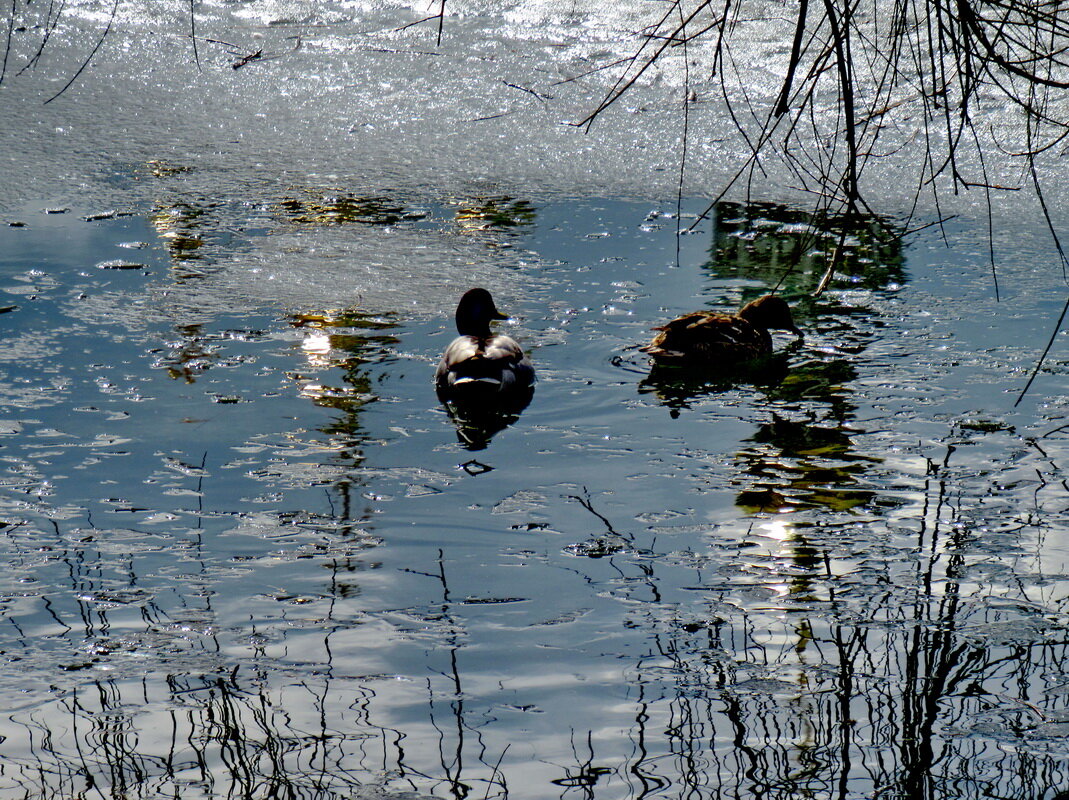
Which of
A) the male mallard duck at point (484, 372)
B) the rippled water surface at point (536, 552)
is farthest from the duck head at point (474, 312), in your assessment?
the rippled water surface at point (536, 552)

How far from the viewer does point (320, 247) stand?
24.3 ft

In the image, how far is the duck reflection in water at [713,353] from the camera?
5.86m

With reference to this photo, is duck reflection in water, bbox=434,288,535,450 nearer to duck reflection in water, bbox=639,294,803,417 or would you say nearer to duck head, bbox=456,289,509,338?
duck head, bbox=456,289,509,338

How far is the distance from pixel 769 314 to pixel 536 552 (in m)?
2.59

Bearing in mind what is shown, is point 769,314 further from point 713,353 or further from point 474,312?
point 474,312

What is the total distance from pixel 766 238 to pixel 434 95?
10.3ft

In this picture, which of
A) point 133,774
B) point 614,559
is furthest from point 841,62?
point 133,774

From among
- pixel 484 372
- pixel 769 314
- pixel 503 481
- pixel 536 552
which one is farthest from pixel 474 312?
pixel 536 552

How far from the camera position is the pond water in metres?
3.10

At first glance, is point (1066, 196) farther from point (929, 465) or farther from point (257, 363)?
point (257, 363)

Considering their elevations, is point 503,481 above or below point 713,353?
below

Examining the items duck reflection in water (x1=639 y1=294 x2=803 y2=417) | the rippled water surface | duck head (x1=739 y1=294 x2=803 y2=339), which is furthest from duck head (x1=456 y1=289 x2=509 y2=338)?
duck head (x1=739 y1=294 x2=803 y2=339)

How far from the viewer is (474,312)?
20.3 feet

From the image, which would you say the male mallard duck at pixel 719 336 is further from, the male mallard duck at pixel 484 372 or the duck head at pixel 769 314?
the male mallard duck at pixel 484 372
